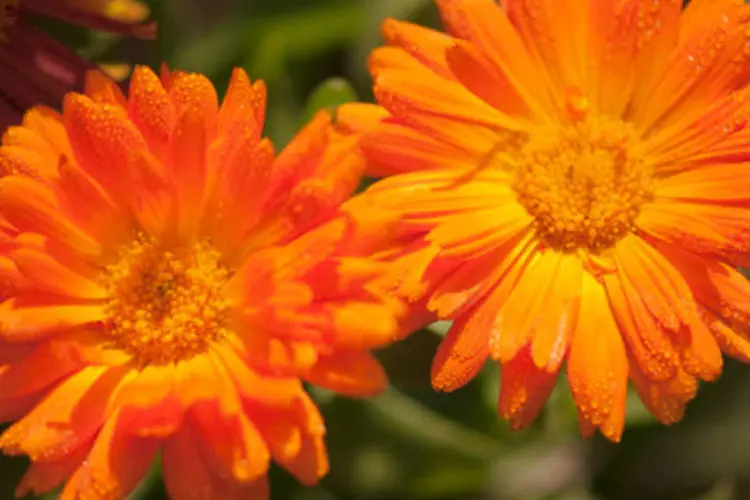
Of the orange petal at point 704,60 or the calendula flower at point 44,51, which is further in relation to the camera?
the calendula flower at point 44,51

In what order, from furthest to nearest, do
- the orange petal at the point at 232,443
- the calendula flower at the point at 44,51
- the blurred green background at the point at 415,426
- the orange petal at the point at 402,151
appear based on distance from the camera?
the blurred green background at the point at 415,426, the calendula flower at the point at 44,51, the orange petal at the point at 402,151, the orange petal at the point at 232,443

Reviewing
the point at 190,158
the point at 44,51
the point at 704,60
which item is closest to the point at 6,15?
the point at 44,51

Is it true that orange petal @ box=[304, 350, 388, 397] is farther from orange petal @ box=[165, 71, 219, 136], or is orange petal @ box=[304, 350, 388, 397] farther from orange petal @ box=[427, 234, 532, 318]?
orange petal @ box=[165, 71, 219, 136]

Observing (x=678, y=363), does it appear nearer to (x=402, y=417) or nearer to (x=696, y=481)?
(x=402, y=417)

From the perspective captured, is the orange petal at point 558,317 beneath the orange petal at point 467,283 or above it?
beneath

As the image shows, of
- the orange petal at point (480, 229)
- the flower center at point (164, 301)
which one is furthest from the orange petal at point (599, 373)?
the flower center at point (164, 301)

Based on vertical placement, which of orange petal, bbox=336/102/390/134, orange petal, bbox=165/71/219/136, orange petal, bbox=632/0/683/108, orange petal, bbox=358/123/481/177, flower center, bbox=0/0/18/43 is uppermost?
orange petal, bbox=632/0/683/108

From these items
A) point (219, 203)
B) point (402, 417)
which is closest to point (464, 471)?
point (402, 417)

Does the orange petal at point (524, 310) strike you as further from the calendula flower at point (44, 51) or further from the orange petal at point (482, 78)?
the calendula flower at point (44, 51)

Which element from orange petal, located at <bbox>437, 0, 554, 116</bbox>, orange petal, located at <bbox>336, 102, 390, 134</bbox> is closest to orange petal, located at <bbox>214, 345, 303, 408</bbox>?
orange petal, located at <bbox>336, 102, 390, 134</bbox>
